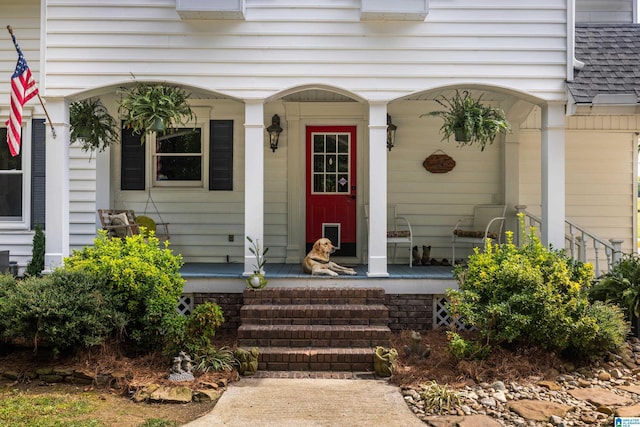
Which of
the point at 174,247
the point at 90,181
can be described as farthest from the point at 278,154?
the point at 90,181

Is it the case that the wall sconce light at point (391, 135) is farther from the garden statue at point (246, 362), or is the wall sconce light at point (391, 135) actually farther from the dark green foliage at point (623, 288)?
the garden statue at point (246, 362)

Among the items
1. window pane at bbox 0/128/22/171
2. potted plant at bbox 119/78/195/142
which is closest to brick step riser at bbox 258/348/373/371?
potted plant at bbox 119/78/195/142

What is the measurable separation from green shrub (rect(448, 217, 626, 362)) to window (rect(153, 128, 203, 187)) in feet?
14.7

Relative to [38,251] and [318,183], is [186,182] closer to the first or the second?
[318,183]

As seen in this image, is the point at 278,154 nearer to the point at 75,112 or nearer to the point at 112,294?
the point at 75,112

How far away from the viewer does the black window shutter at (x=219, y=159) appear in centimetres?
766

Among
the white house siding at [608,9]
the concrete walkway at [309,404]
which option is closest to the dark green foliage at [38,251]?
the concrete walkway at [309,404]

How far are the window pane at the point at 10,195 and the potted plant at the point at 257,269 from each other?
374 cm

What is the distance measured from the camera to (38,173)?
23.4ft

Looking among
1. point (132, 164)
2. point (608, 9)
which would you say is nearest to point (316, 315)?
point (132, 164)

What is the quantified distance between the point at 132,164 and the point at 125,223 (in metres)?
1.28

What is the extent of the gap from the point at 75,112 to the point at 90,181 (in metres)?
1.27

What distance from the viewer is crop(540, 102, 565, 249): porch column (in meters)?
5.99

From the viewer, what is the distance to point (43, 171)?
23.4 feet
